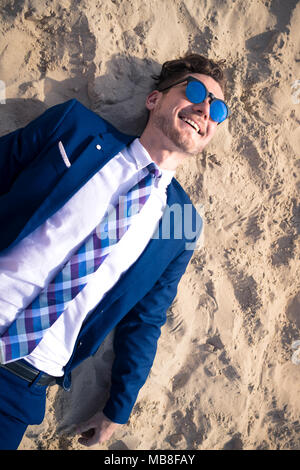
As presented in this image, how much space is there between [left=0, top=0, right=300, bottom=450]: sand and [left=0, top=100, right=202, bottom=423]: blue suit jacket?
1.30 ft

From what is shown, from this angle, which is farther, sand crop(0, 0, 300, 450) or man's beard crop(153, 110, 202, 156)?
sand crop(0, 0, 300, 450)

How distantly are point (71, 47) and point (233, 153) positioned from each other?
1517 mm

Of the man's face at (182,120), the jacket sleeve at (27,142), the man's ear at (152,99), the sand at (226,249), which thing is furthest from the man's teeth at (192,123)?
the jacket sleeve at (27,142)

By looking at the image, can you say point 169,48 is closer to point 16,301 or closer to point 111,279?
point 111,279

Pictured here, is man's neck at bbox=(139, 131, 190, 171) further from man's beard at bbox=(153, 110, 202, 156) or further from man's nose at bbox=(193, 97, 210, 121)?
man's nose at bbox=(193, 97, 210, 121)

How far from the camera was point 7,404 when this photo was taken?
6.00 feet

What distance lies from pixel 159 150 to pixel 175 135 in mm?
144

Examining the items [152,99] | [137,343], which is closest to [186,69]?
[152,99]

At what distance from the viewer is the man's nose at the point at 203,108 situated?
6.61 feet

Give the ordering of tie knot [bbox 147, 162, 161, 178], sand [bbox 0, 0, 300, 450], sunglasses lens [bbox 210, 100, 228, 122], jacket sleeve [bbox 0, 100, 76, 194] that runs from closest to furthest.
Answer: jacket sleeve [bbox 0, 100, 76, 194] → tie knot [bbox 147, 162, 161, 178] → sunglasses lens [bbox 210, 100, 228, 122] → sand [bbox 0, 0, 300, 450]

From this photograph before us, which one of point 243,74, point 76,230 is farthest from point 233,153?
point 76,230

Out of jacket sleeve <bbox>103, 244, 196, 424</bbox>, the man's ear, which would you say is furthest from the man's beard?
jacket sleeve <bbox>103, 244, 196, 424</bbox>

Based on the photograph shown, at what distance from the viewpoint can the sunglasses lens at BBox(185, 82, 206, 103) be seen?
6.51ft

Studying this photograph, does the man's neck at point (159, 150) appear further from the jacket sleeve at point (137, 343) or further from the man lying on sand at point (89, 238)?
the jacket sleeve at point (137, 343)
